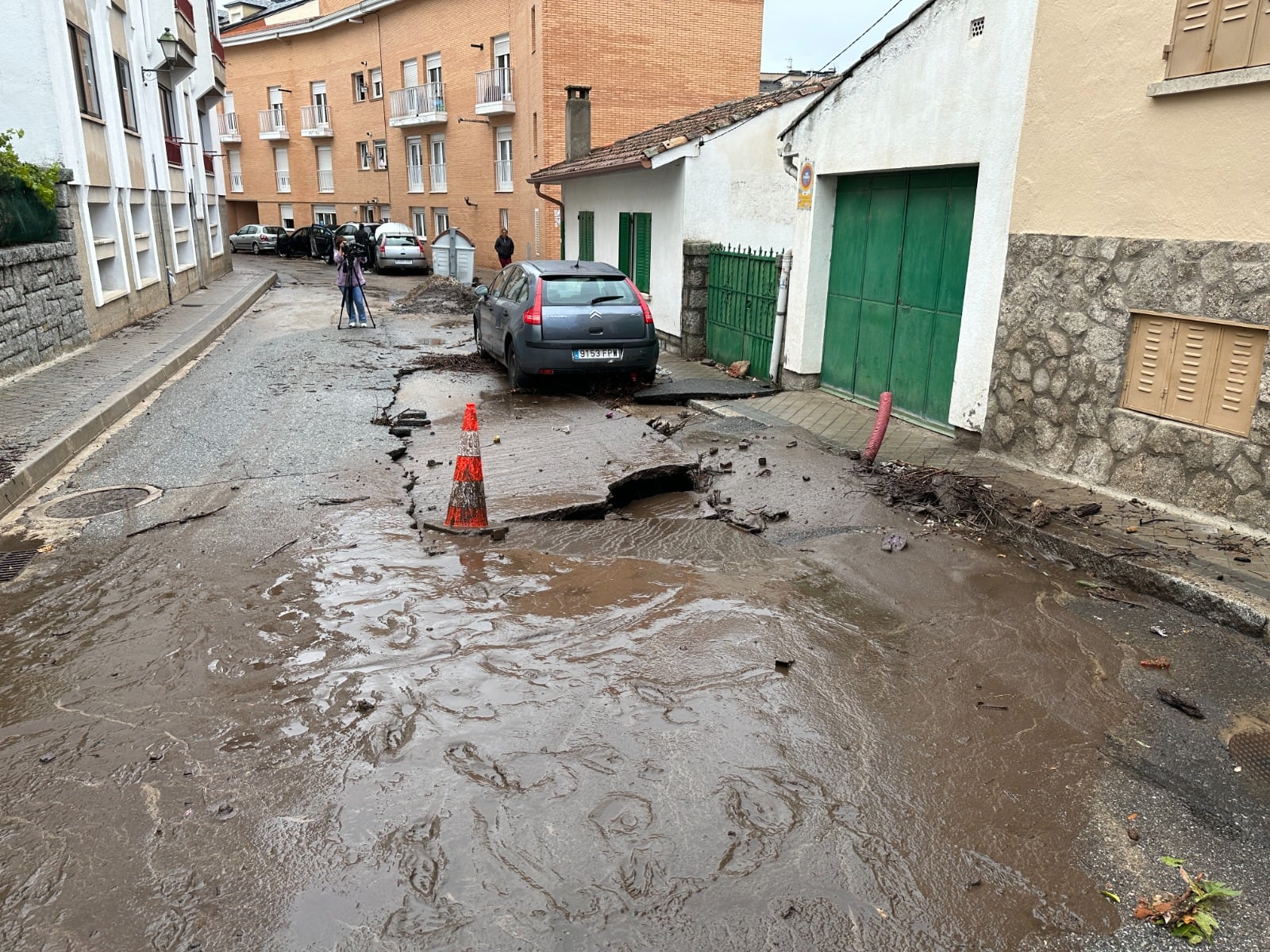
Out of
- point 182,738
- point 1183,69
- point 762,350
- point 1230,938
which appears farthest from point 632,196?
point 1230,938

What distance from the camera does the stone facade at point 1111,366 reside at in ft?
18.2

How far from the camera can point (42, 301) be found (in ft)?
40.0

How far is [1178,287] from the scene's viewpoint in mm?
5879

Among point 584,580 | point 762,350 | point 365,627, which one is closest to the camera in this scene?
point 365,627

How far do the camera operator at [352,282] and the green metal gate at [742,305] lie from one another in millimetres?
7927

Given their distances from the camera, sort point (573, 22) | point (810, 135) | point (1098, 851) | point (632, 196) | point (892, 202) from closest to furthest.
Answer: point (1098, 851) < point (892, 202) < point (810, 135) < point (632, 196) < point (573, 22)

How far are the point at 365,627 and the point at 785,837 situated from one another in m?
2.60

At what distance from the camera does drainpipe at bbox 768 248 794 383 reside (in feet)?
36.1

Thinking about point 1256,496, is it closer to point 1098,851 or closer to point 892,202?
point 1098,851

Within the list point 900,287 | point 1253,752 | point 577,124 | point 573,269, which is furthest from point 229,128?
point 1253,752

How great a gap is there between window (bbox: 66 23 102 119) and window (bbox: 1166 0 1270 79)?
52.0 feet

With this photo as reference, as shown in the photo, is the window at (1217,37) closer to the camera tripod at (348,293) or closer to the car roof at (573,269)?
the car roof at (573,269)

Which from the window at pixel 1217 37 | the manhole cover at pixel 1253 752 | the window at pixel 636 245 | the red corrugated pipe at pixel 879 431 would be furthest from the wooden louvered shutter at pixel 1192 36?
the window at pixel 636 245

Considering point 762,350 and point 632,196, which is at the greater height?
point 632,196
